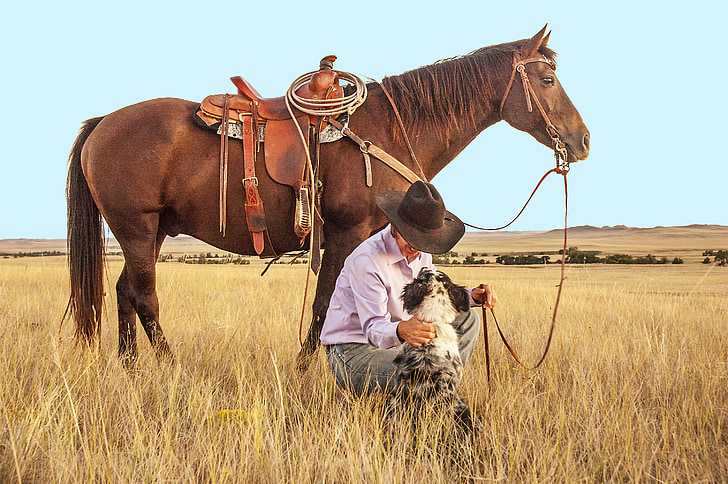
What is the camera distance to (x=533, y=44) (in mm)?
5066

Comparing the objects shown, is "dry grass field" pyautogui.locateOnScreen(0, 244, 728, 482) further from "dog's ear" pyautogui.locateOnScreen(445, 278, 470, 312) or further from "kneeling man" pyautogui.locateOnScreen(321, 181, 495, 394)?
"dog's ear" pyautogui.locateOnScreen(445, 278, 470, 312)

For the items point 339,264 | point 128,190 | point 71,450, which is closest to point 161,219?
point 128,190

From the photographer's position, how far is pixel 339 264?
462 centimetres

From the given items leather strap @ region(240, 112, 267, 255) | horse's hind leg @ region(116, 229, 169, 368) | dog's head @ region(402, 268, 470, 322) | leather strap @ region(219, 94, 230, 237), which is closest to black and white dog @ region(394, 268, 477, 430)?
dog's head @ region(402, 268, 470, 322)

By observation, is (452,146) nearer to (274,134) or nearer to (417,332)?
(274,134)

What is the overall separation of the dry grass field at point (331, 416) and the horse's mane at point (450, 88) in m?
1.96

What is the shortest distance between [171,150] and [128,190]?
0.48m

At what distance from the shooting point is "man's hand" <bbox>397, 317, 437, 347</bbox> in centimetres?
281

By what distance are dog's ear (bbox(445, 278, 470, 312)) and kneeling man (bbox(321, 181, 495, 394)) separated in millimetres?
282

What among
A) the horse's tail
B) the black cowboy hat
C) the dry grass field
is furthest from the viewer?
the horse's tail

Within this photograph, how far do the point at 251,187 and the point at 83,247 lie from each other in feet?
5.84

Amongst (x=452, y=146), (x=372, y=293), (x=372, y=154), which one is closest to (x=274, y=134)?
(x=372, y=154)

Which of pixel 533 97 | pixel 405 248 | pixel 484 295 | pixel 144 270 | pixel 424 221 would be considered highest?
pixel 533 97

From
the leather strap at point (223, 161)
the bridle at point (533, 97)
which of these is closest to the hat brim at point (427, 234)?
the leather strap at point (223, 161)
